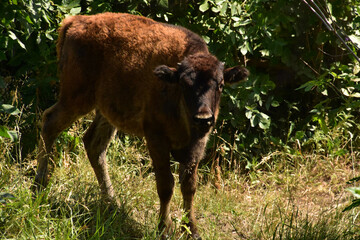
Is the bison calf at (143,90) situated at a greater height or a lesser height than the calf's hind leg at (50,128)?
greater

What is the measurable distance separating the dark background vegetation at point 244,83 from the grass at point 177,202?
0.26m

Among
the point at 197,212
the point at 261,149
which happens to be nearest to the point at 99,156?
the point at 197,212

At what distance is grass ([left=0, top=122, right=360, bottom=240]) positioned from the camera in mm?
4672

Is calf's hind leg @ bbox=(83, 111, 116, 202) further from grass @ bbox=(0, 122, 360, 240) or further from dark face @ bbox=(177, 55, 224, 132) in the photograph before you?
dark face @ bbox=(177, 55, 224, 132)

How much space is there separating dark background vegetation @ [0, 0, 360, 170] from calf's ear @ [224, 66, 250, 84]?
0.64 m

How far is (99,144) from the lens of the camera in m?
6.22

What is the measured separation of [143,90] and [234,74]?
927 mm

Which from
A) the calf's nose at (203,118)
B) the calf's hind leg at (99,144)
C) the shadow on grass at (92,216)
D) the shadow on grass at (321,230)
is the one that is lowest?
the calf's hind leg at (99,144)

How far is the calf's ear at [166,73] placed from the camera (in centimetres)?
489

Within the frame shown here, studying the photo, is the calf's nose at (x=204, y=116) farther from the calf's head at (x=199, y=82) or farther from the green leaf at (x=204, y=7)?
the green leaf at (x=204, y=7)

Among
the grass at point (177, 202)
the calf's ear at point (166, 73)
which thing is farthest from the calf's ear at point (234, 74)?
the grass at point (177, 202)

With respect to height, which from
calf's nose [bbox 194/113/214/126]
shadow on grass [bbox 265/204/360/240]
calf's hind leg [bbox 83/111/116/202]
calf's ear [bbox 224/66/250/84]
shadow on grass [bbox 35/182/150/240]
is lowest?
calf's hind leg [bbox 83/111/116/202]

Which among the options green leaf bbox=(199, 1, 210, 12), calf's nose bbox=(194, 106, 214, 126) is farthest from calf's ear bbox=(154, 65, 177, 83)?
green leaf bbox=(199, 1, 210, 12)

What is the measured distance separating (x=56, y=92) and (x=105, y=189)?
2274mm
